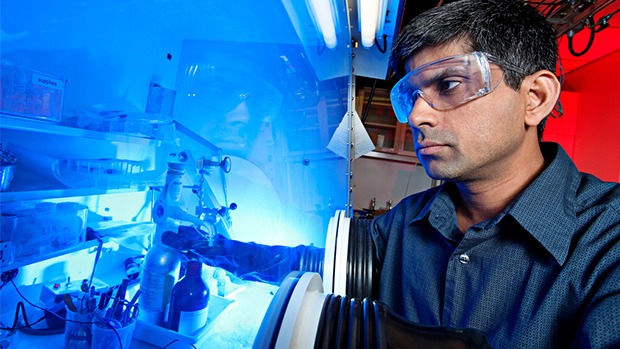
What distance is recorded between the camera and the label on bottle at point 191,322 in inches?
32.8

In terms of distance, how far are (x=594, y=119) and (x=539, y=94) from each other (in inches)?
167

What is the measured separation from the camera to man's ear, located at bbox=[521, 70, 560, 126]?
897 mm

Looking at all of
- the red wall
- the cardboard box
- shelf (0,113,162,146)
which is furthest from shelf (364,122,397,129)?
the cardboard box

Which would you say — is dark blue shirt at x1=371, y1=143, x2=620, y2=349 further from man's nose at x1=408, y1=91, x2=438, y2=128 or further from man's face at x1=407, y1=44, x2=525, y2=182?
man's nose at x1=408, y1=91, x2=438, y2=128

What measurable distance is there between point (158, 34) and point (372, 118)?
4575 mm

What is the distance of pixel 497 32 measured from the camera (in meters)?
0.88

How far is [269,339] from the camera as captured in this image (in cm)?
42

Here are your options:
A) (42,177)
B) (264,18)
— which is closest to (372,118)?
(264,18)

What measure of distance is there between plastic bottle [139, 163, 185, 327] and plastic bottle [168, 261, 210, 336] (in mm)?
22

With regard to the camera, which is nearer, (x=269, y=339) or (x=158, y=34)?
(x=269, y=339)

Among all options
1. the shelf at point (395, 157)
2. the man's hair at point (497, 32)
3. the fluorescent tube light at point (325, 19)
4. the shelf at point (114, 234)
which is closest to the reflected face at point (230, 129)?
the shelf at point (114, 234)

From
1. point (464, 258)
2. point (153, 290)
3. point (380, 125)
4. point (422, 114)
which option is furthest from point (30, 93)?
point (380, 125)

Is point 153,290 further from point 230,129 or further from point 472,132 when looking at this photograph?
point 472,132

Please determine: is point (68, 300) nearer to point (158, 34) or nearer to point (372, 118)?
point (158, 34)
